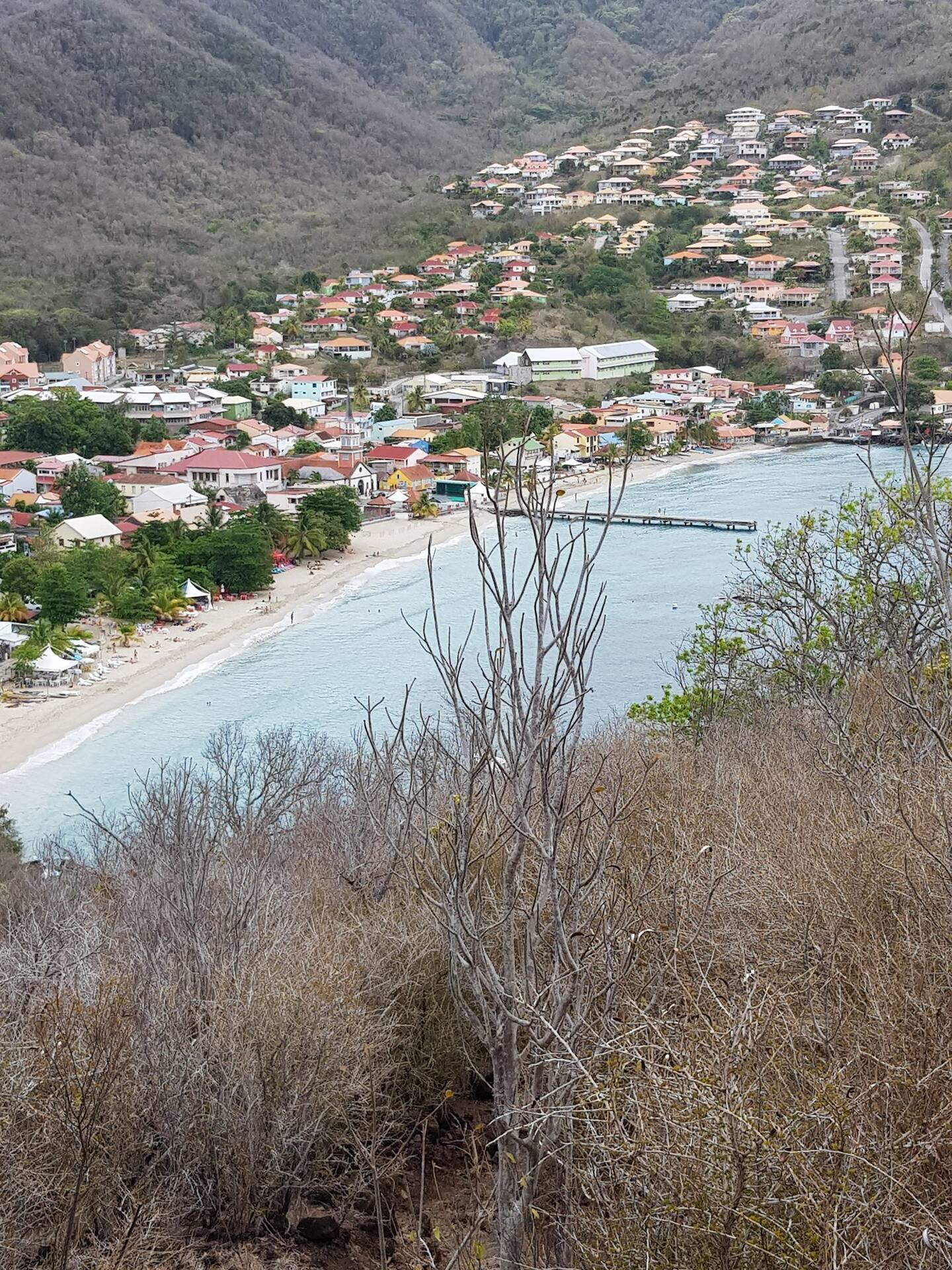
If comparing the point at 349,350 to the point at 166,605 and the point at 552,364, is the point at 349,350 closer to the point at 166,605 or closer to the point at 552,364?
the point at 552,364

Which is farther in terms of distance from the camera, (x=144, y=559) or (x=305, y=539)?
(x=305, y=539)

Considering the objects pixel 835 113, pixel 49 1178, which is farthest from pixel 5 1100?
pixel 835 113

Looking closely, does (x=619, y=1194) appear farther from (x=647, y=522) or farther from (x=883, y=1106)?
(x=647, y=522)

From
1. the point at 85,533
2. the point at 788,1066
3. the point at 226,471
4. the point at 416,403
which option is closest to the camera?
the point at 788,1066

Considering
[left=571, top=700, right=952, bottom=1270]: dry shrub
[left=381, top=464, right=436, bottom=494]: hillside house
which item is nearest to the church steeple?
[left=381, top=464, right=436, bottom=494]: hillside house

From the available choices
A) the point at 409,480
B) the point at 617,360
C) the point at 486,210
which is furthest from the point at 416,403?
the point at 486,210

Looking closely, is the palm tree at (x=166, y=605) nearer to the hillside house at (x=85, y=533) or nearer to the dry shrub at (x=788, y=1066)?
the hillside house at (x=85, y=533)
